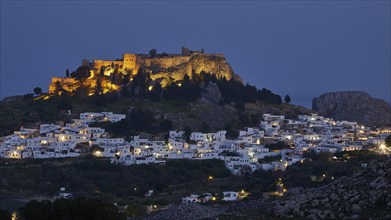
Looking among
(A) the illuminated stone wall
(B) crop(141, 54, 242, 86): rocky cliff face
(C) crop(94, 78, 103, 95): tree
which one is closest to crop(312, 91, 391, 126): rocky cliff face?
(B) crop(141, 54, 242, 86): rocky cliff face

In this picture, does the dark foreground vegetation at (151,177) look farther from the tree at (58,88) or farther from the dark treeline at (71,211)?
the dark treeline at (71,211)

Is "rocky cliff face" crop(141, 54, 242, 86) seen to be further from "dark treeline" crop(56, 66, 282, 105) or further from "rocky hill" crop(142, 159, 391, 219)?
"rocky hill" crop(142, 159, 391, 219)

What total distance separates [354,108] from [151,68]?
21667 millimetres

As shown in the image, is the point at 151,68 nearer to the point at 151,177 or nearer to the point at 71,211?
the point at 151,177

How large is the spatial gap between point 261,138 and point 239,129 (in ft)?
14.3

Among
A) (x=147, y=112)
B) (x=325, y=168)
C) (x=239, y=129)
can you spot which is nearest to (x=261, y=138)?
(x=239, y=129)

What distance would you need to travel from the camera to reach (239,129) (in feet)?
220

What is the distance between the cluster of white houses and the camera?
55.9 meters

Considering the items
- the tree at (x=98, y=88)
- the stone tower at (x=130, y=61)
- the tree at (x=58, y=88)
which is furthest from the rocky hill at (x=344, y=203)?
the stone tower at (x=130, y=61)

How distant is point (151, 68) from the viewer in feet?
250

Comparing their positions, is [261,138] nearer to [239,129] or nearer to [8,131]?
[239,129]

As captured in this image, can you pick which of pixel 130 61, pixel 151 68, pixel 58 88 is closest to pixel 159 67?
pixel 151 68

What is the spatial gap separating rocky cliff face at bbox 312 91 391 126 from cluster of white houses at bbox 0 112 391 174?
Answer: 41.8 feet

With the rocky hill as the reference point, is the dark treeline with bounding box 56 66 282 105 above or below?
above
